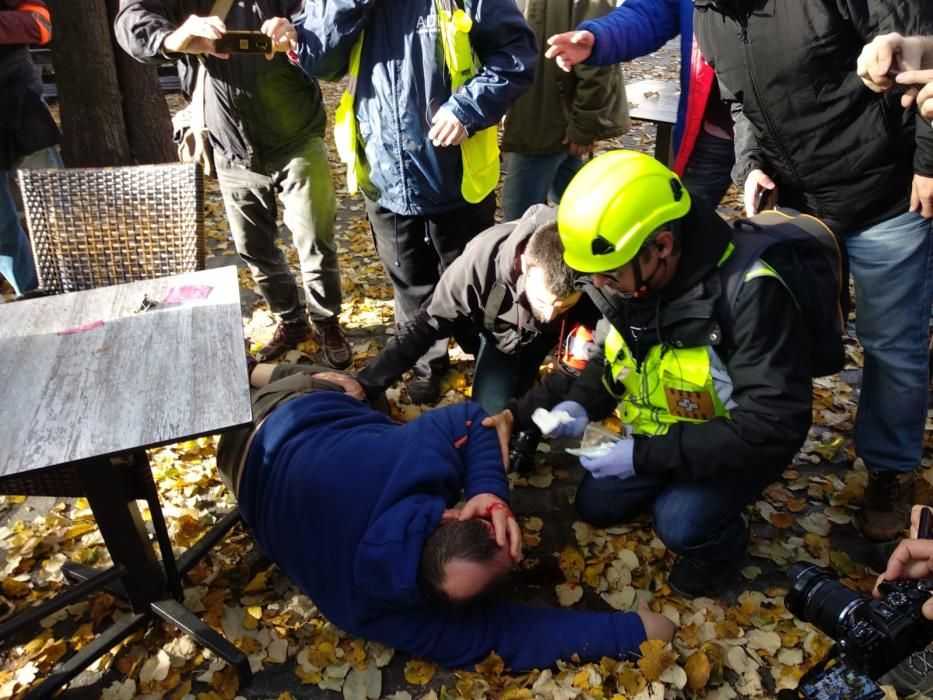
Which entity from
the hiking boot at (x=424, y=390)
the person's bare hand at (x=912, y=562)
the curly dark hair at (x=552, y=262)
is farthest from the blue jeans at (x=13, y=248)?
the person's bare hand at (x=912, y=562)

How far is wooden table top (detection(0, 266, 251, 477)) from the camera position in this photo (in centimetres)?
208

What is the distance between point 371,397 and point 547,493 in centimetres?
98

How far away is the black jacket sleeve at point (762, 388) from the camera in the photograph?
235 centimetres

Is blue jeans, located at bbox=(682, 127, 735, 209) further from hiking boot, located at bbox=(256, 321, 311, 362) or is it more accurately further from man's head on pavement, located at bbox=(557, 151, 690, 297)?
hiking boot, located at bbox=(256, 321, 311, 362)

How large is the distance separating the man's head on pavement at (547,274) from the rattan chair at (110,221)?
5.16 feet

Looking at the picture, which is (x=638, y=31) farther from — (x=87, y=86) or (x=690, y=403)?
(x=87, y=86)

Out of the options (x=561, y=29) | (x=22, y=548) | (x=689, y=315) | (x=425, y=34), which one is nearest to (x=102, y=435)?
(x=22, y=548)

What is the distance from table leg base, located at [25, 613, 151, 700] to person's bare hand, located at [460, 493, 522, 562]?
54.5 inches

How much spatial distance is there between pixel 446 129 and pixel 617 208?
3.99 feet

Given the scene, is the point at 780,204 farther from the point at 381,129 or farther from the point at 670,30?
the point at 381,129

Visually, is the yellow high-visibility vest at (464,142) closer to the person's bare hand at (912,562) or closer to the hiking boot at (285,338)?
the hiking boot at (285,338)

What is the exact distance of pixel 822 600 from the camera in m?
A: 2.05

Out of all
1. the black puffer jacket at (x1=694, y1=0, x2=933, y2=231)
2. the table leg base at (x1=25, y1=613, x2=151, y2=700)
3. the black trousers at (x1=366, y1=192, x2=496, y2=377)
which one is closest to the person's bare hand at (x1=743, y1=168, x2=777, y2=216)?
the black puffer jacket at (x1=694, y1=0, x2=933, y2=231)

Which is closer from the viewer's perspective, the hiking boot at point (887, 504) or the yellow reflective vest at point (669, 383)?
the yellow reflective vest at point (669, 383)
